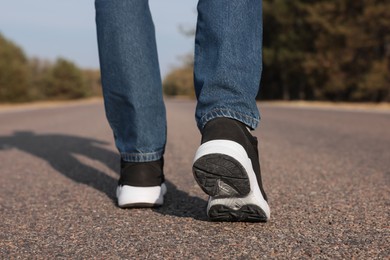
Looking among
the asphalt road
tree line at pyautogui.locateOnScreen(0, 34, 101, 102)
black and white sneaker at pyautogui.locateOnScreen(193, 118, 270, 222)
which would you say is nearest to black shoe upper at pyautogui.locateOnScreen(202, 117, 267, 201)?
black and white sneaker at pyautogui.locateOnScreen(193, 118, 270, 222)

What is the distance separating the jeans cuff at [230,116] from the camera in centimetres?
122

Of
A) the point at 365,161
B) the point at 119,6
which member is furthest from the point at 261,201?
the point at 365,161

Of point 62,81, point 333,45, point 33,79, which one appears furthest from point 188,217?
point 33,79

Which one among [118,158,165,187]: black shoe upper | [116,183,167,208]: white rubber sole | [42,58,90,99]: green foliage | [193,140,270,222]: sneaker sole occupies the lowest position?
[42,58,90,99]: green foliage

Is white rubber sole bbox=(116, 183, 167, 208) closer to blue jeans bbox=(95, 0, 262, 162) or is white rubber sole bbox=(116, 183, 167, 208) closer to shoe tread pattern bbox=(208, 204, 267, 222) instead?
blue jeans bbox=(95, 0, 262, 162)

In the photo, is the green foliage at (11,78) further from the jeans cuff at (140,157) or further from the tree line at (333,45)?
the jeans cuff at (140,157)

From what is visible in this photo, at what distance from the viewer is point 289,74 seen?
28797 mm

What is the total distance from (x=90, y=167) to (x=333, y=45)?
22.0 m

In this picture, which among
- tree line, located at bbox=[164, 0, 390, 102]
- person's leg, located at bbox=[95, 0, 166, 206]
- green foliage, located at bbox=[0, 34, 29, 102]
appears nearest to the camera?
person's leg, located at bbox=[95, 0, 166, 206]

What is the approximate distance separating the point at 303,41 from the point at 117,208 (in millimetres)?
25513

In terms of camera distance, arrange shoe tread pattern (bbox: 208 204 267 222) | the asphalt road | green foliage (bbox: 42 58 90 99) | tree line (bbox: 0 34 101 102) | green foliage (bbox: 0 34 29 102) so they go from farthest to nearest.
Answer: green foliage (bbox: 42 58 90 99)
tree line (bbox: 0 34 101 102)
green foliage (bbox: 0 34 29 102)
shoe tread pattern (bbox: 208 204 267 222)
the asphalt road

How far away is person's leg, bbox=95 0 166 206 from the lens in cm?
145

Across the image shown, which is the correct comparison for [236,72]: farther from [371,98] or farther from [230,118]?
[371,98]

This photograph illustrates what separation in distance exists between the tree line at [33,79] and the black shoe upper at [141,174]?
130 feet
